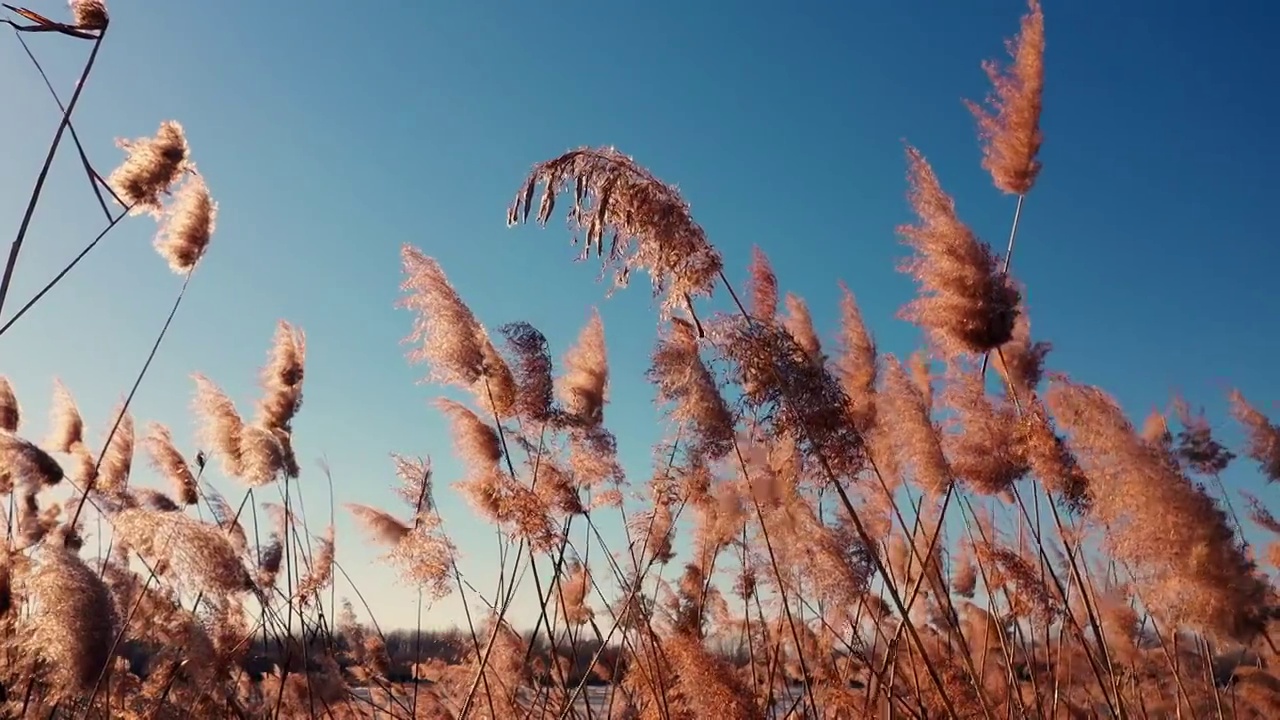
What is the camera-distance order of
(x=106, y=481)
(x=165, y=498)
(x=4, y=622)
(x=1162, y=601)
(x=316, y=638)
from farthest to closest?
(x=106, y=481) < (x=165, y=498) < (x=316, y=638) < (x=4, y=622) < (x=1162, y=601)

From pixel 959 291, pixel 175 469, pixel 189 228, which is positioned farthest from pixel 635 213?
pixel 175 469

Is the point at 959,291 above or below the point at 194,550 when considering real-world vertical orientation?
above

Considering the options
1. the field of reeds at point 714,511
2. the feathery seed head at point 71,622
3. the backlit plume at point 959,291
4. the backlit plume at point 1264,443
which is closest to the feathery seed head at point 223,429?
the field of reeds at point 714,511

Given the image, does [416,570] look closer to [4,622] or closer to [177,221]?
[4,622]

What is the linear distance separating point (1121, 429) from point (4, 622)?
478cm

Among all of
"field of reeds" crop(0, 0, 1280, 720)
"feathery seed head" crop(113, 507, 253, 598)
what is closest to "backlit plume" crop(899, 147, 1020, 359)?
"field of reeds" crop(0, 0, 1280, 720)

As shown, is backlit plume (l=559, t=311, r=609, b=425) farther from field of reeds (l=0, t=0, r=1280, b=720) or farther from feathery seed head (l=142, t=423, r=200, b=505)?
feathery seed head (l=142, t=423, r=200, b=505)

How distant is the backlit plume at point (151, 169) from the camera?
4.23 m

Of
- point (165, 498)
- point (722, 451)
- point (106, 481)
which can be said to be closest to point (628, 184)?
point (722, 451)

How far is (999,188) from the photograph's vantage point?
440 cm

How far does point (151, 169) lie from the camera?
14.0ft

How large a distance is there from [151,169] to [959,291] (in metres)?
3.55

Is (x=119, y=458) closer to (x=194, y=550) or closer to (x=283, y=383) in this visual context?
(x=283, y=383)

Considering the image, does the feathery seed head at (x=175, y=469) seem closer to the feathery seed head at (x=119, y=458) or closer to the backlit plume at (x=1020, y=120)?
the feathery seed head at (x=119, y=458)
